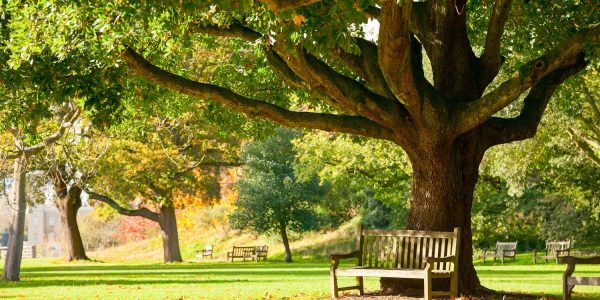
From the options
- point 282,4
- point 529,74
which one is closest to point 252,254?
point 529,74

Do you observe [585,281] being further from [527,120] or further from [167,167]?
[167,167]

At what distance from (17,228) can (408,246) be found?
14082 millimetres

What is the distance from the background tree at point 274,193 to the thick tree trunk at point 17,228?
19254mm

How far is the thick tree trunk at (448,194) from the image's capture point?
50.9 ft

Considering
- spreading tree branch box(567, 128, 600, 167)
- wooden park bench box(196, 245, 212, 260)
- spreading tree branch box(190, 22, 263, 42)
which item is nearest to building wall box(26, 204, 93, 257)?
wooden park bench box(196, 245, 212, 260)

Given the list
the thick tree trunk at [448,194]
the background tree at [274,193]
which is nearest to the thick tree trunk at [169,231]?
the background tree at [274,193]

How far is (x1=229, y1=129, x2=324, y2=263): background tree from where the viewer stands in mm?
44250

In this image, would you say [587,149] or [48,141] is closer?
[48,141]

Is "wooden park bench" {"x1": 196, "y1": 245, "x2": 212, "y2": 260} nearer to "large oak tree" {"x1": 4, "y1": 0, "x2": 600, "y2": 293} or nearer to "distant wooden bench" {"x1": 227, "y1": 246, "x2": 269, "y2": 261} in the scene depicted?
"distant wooden bench" {"x1": 227, "y1": 246, "x2": 269, "y2": 261}

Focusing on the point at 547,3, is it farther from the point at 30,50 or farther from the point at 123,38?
the point at 30,50

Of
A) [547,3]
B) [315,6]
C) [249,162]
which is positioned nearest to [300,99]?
[547,3]

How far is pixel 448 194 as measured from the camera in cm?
1554

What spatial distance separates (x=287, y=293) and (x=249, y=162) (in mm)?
26782

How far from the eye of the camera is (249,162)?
145ft
